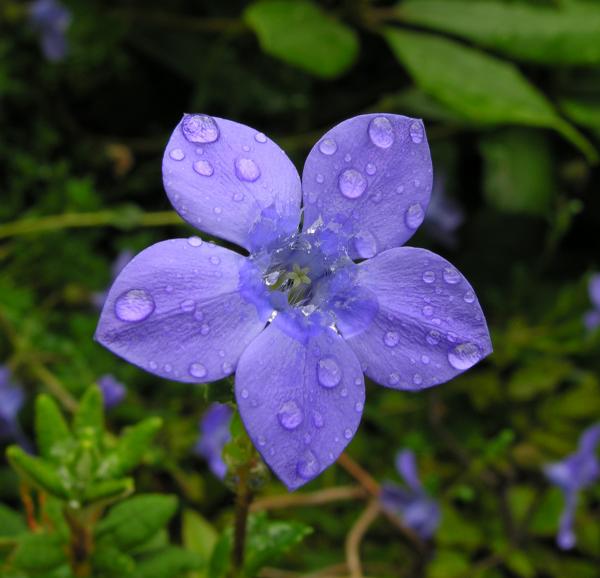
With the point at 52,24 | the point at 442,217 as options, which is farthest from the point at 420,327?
the point at 52,24

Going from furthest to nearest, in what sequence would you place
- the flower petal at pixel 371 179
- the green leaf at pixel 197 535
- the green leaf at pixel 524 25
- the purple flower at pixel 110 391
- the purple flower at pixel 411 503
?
the green leaf at pixel 524 25 → the purple flower at pixel 411 503 → the purple flower at pixel 110 391 → the green leaf at pixel 197 535 → the flower petal at pixel 371 179

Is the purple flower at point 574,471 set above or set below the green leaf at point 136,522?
below

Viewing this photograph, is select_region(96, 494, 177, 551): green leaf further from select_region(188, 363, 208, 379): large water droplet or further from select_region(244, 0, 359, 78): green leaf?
select_region(244, 0, 359, 78): green leaf

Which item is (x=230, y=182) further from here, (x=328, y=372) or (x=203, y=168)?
(x=328, y=372)

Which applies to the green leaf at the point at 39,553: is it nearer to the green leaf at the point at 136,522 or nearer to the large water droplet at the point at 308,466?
the green leaf at the point at 136,522

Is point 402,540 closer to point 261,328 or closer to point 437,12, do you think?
point 261,328

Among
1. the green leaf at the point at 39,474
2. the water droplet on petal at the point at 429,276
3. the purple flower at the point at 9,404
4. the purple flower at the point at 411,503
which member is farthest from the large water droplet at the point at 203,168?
the purple flower at the point at 411,503

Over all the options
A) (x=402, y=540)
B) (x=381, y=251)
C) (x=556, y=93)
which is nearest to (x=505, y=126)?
(x=556, y=93)
